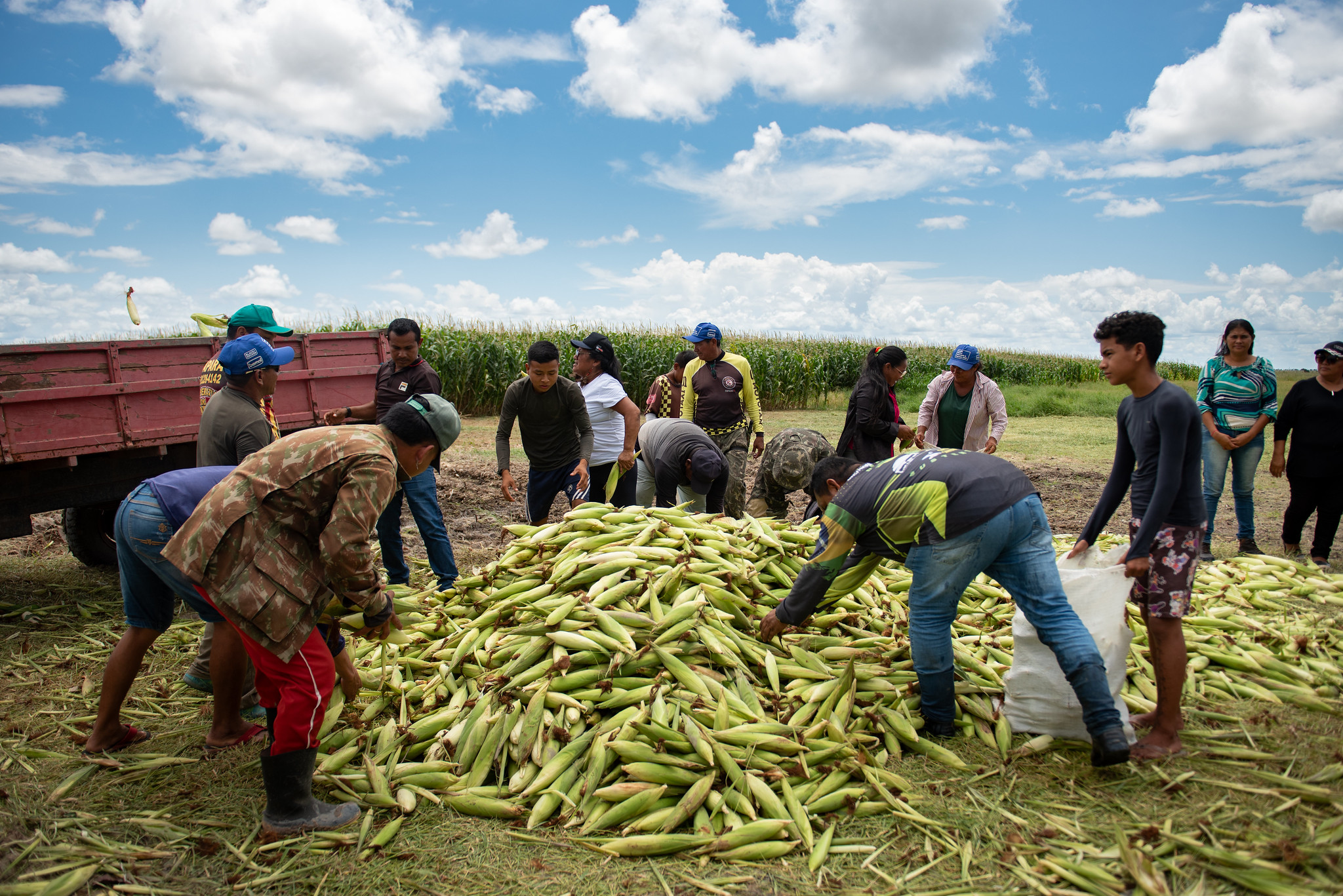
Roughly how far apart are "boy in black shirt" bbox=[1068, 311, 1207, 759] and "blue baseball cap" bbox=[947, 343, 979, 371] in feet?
10.5

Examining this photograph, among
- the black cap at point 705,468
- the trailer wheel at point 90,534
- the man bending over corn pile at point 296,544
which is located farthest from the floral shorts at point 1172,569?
the trailer wheel at point 90,534

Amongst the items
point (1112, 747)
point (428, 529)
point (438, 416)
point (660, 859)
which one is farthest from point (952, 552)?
point (428, 529)

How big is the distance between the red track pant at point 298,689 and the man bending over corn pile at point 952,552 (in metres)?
2.12

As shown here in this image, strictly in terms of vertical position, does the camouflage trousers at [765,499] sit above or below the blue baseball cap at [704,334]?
below

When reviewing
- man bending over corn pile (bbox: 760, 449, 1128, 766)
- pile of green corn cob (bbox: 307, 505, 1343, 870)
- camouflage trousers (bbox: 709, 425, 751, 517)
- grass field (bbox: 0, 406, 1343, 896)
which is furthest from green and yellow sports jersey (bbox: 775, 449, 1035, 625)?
camouflage trousers (bbox: 709, 425, 751, 517)

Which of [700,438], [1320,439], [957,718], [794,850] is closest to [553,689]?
[794,850]

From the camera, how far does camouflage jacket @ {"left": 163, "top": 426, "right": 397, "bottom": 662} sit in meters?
2.75

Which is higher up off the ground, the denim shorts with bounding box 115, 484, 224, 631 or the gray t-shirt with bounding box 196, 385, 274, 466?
the gray t-shirt with bounding box 196, 385, 274, 466

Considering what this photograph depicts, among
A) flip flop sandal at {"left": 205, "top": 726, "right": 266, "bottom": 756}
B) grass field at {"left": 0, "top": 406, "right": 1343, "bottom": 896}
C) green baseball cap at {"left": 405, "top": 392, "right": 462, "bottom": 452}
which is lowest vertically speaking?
grass field at {"left": 0, "top": 406, "right": 1343, "bottom": 896}

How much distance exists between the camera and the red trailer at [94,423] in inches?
208

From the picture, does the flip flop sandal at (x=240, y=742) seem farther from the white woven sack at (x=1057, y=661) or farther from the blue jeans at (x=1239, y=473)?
the blue jeans at (x=1239, y=473)

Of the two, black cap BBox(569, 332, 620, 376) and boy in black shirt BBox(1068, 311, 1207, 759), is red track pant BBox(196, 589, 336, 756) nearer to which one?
boy in black shirt BBox(1068, 311, 1207, 759)

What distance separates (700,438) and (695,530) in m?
1.09

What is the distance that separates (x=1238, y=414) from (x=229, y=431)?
7912 millimetres
